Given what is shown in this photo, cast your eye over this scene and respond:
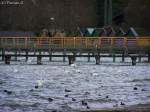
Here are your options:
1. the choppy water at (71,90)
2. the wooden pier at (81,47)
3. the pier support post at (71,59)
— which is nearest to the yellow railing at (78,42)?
the wooden pier at (81,47)

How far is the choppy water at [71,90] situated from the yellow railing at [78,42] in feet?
52.1

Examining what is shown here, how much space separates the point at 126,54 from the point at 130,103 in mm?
35068

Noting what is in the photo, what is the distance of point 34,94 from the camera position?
30219mm

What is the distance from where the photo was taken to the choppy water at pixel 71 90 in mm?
25795

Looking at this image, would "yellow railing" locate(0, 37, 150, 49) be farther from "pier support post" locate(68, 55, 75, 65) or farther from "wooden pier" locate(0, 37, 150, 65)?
"pier support post" locate(68, 55, 75, 65)

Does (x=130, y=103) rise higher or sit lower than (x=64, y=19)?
lower

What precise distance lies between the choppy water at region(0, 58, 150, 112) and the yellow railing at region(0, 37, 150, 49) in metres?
15.9

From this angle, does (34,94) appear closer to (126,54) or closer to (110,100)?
(110,100)

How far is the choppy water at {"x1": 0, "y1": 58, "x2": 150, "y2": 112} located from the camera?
84.6 ft

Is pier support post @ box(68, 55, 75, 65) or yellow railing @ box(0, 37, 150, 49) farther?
yellow railing @ box(0, 37, 150, 49)

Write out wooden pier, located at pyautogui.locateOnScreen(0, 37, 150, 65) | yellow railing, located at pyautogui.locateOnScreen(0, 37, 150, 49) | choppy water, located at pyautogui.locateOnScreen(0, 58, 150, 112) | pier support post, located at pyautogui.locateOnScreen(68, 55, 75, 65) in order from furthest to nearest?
1. yellow railing, located at pyautogui.locateOnScreen(0, 37, 150, 49)
2. wooden pier, located at pyautogui.locateOnScreen(0, 37, 150, 65)
3. pier support post, located at pyautogui.locateOnScreen(68, 55, 75, 65)
4. choppy water, located at pyautogui.locateOnScreen(0, 58, 150, 112)

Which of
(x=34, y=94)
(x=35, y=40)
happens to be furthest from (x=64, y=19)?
(x=34, y=94)

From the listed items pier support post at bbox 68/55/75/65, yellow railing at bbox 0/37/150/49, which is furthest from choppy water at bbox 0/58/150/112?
yellow railing at bbox 0/37/150/49

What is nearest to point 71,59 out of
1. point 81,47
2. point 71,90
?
point 81,47
